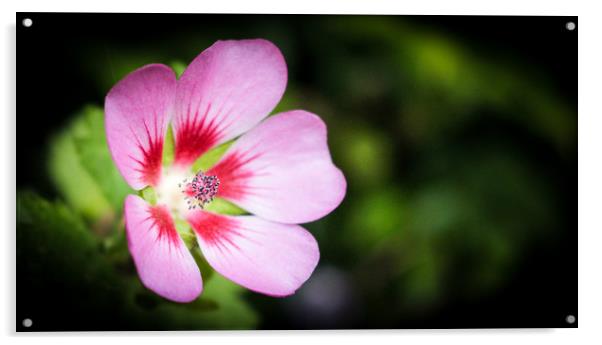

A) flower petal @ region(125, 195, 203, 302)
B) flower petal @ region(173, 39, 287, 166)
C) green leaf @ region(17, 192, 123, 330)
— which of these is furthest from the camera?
green leaf @ region(17, 192, 123, 330)

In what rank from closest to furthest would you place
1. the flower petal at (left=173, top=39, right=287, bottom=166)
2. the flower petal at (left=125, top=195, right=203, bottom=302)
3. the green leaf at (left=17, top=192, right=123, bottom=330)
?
the flower petal at (left=125, top=195, right=203, bottom=302), the flower petal at (left=173, top=39, right=287, bottom=166), the green leaf at (left=17, top=192, right=123, bottom=330)

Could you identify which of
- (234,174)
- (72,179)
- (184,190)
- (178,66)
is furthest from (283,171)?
(72,179)

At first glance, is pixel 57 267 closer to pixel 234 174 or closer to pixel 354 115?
pixel 234 174

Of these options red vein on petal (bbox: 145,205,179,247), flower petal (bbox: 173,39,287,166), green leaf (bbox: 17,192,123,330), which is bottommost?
green leaf (bbox: 17,192,123,330)

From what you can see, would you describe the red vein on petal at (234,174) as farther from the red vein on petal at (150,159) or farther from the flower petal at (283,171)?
the red vein on petal at (150,159)

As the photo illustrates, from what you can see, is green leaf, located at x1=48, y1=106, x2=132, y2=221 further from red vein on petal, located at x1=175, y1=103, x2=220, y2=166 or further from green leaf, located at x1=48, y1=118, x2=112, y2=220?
red vein on petal, located at x1=175, y1=103, x2=220, y2=166

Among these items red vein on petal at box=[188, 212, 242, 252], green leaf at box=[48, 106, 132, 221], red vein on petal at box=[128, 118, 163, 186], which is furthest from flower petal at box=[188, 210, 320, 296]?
green leaf at box=[48, 106, 132, 221]

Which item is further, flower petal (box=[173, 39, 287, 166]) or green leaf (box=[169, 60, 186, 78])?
green leaf (box=[169, 60, 186, 78])

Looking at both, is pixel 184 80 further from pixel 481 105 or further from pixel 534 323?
pixel 534 323
